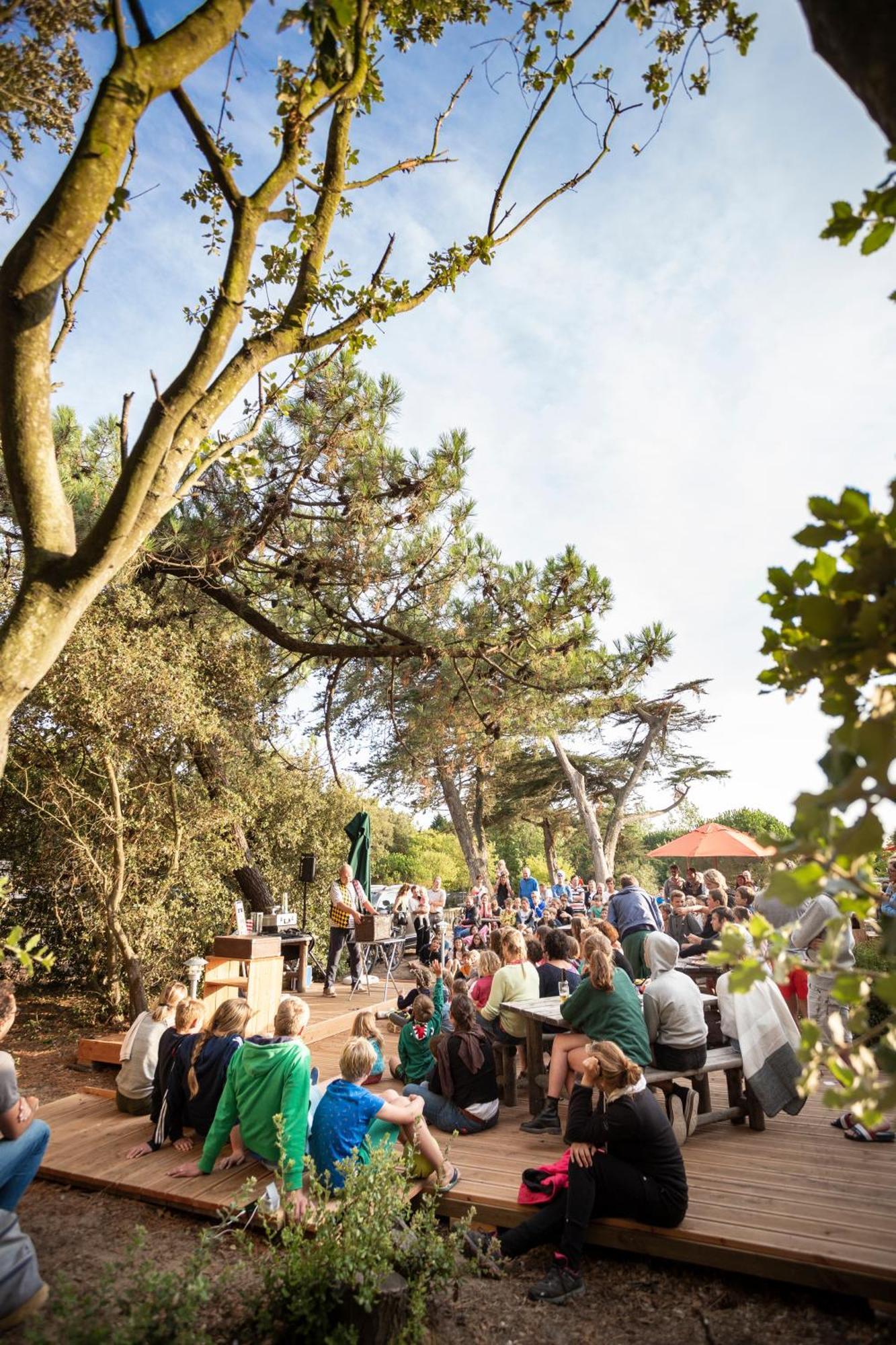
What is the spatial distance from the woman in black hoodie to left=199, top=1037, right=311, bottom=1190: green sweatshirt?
1011 millimetres

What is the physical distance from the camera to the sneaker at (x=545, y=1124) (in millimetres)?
4148

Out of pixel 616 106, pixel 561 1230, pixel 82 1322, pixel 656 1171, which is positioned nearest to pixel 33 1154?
pixel 82 1322

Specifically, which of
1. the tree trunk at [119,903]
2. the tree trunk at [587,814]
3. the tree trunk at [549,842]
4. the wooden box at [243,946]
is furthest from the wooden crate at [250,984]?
the tree trunk at [549,842]

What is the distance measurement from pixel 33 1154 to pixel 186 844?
4610 mm

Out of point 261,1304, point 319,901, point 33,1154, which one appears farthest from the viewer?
point 319,901

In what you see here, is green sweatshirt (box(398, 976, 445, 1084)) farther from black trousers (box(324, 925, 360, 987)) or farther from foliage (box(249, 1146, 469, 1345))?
black trousers (box(324, 925, 360, 987))

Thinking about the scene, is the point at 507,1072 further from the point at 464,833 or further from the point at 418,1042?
the point at 464,833

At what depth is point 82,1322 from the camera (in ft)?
5.84

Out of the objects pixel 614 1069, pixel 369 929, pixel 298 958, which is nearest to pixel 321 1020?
pixel 369 929

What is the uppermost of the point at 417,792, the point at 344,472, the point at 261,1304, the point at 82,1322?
the point at 344,472

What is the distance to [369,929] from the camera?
822 centimetres

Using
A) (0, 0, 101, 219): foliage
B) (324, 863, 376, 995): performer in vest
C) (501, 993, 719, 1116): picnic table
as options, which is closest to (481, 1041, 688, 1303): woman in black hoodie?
(501, 993, 719, 1116): picnic table

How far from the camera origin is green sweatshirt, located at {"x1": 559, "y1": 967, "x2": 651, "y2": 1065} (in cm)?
366

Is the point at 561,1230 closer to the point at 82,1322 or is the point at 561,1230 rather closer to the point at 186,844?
the point at 82,1322
